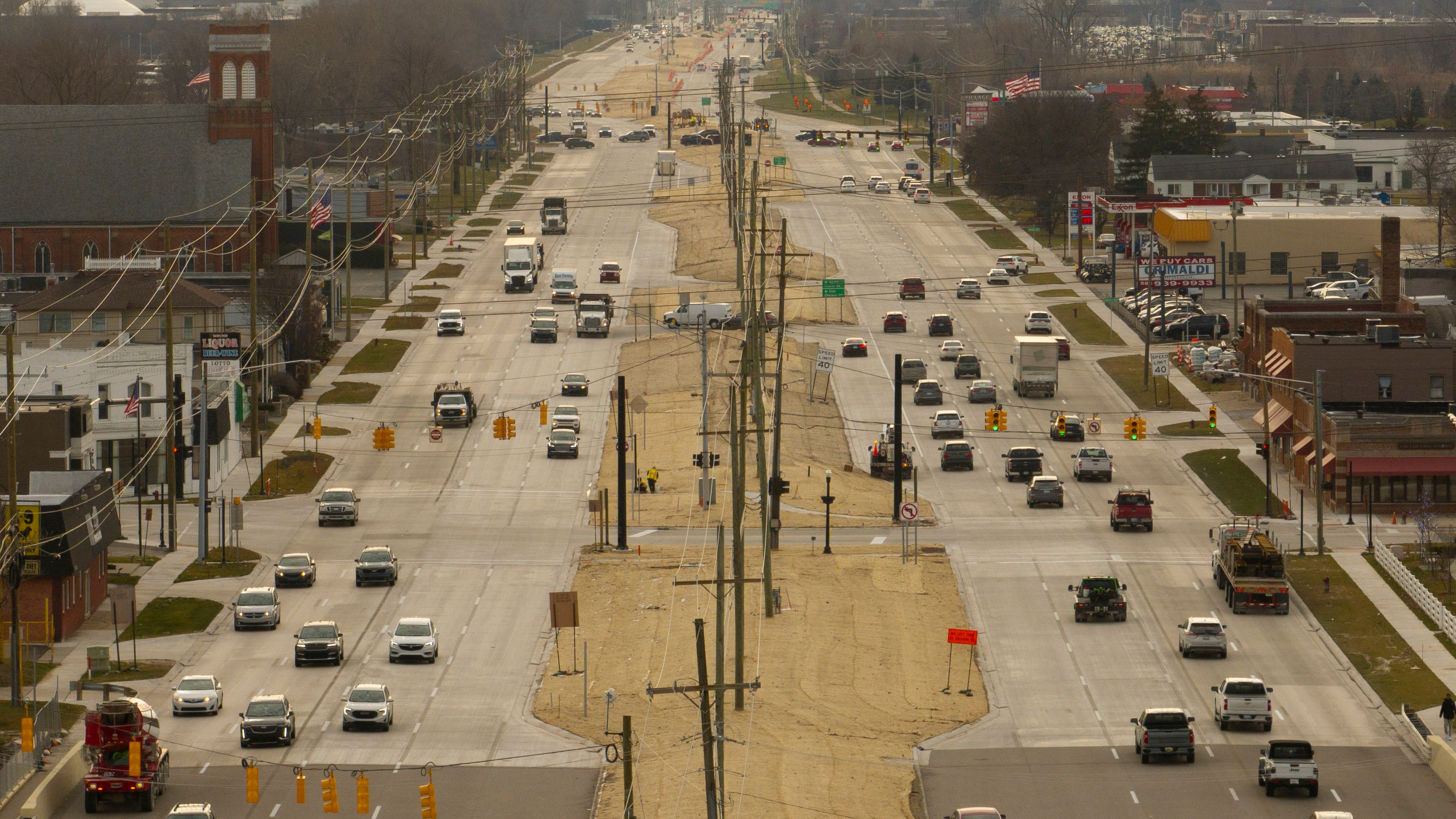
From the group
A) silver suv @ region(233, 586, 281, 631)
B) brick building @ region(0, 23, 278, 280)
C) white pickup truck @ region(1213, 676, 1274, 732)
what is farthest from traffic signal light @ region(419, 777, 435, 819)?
brick building @ region(0, 23, 278, 280)

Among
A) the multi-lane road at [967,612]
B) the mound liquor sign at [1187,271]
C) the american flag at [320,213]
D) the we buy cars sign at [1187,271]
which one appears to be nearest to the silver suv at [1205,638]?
the multi-lane road at [967,612]

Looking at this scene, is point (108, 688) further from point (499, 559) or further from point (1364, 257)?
point (1364, 257)

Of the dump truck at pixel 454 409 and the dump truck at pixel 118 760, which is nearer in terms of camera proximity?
the dump truck at pixel 118 760

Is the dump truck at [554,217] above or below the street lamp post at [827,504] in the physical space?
above

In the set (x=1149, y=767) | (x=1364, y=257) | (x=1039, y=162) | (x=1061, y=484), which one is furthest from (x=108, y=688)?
(x=1039, y=162)

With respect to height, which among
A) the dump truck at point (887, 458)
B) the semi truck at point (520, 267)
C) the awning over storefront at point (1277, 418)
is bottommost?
the dump truck at point (887, 458)

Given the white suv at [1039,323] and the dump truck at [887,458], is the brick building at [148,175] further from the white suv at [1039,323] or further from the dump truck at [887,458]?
the dump truck at [887,458]
